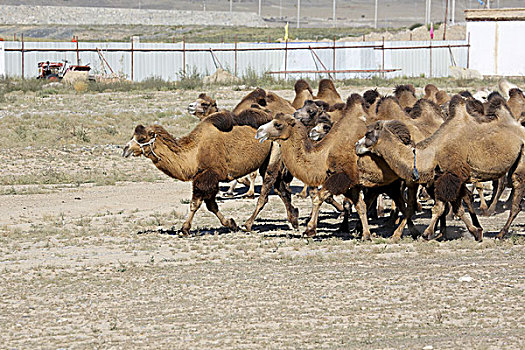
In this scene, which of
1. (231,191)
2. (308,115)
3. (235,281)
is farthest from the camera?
(231,191)

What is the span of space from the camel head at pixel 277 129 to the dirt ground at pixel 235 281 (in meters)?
1.46

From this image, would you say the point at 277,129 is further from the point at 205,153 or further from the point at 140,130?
the point at 140,130

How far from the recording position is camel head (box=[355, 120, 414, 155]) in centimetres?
1202

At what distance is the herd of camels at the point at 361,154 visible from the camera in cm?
1210

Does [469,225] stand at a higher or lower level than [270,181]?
lower

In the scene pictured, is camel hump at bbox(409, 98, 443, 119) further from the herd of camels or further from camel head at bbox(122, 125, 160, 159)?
camel head at bbox(122, 125, 160, 159)

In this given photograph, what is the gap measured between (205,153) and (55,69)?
34650 mm

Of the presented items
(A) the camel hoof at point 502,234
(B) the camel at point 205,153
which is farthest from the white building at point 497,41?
(B) the camel at point 205,153

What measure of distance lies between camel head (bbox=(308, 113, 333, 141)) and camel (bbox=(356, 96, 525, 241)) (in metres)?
1.51

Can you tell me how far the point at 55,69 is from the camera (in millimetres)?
46125

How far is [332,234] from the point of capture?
13.7 m

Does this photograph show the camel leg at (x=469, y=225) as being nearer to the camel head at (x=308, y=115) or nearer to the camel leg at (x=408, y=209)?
the camel leg at (x=408, y=209)

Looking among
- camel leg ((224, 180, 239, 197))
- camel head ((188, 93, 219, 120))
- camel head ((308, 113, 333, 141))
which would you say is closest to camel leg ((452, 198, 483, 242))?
camel head ((308, 113, 333, 141))

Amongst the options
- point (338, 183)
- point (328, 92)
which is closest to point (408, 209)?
point (338, 183)
